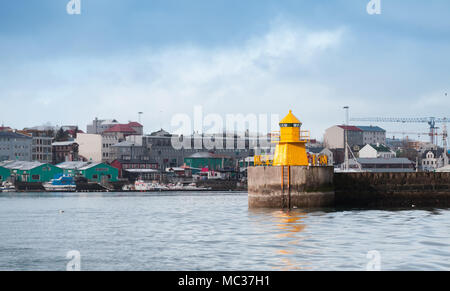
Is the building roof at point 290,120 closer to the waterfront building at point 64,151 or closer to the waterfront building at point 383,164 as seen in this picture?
the waterfront building at point 383,164

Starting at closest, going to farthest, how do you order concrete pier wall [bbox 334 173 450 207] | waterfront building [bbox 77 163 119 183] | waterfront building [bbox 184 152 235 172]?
concrete pier wall [bbox 334 173 450 207] → waterfront building [bbox 77 163 119 183] → waterfront building [bbox 184 152 235 172]

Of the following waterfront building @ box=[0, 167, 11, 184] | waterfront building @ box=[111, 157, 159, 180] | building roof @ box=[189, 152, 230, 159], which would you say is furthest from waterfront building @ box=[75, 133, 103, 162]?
waterfront building @ box=[0, 167, 11, 184]

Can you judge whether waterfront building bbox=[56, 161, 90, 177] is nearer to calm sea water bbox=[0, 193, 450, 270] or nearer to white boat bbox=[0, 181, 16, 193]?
white boat bbox=[0, 181, 16, 193]

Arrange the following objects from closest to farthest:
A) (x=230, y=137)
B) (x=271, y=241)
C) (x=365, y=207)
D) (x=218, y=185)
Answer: (x=271, y=241) → (x=365, y=207) → (x=218, y=185) → (x=230, y=137)

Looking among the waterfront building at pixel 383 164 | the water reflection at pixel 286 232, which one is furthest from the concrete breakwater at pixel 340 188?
the waterfront building at pixel 383 164

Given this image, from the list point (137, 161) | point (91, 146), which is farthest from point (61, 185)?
point (91, 146)

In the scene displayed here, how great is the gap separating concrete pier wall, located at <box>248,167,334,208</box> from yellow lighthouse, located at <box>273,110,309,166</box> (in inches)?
52.7

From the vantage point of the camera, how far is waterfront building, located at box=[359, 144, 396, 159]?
182 metres

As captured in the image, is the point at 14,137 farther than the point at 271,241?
Yes
